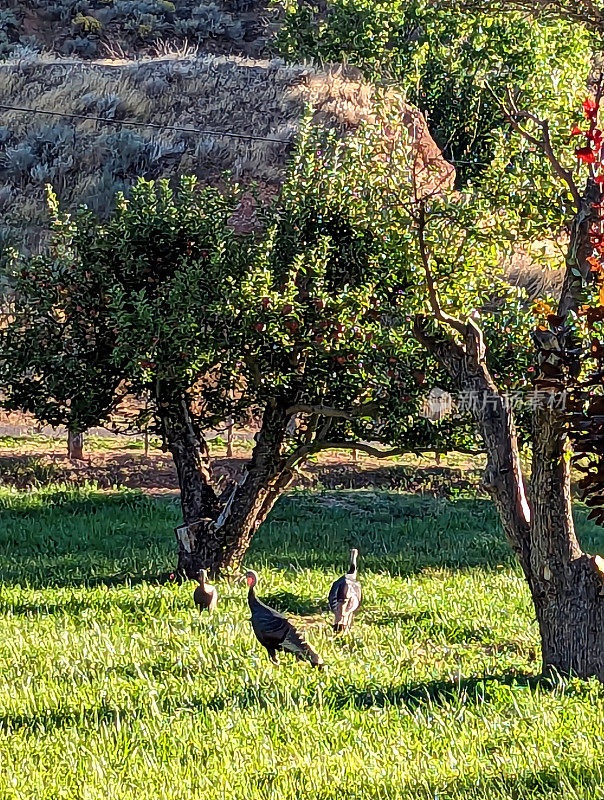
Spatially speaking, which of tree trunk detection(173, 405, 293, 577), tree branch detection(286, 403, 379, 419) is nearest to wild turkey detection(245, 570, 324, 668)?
tree branch detection(286, 403, 379, 419)

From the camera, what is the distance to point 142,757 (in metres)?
6.57

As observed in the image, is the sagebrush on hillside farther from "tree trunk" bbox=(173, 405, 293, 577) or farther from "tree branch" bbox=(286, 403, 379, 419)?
"tree branch" bbox=(286, 403, 379, 419)

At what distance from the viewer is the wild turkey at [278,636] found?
8.95 m

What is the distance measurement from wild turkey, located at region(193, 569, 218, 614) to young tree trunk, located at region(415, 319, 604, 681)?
3776 millimetres

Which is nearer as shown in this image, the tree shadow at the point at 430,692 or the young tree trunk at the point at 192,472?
the tree shadow at the point at 430,692

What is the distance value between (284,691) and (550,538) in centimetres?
256

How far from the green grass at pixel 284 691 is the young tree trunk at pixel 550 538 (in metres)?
0.45

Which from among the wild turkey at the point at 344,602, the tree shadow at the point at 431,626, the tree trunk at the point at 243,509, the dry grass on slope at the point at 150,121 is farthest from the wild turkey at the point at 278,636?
the dry grass on slope at the point at 150,121

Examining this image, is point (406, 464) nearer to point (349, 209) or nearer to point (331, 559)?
point (331, 559)

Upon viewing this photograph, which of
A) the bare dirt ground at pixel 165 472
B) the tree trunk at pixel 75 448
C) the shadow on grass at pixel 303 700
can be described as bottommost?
the shadow on grass at pixel 303 700

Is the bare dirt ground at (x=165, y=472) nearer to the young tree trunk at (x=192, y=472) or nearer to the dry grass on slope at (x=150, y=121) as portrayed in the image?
the young tree trunk at (x=192, y=472)

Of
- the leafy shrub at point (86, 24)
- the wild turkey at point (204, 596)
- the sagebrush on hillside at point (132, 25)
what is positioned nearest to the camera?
the wild turkey at point (204, 596)

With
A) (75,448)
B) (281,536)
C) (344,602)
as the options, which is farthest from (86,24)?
(344,602)

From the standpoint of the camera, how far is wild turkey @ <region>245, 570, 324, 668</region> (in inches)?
352
